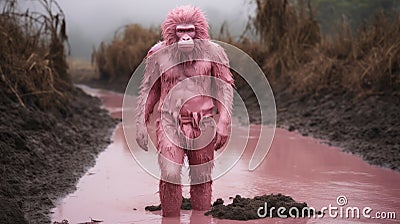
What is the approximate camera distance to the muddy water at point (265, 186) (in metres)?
4.40

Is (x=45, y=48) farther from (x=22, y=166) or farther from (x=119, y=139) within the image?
(x=22, y=166)

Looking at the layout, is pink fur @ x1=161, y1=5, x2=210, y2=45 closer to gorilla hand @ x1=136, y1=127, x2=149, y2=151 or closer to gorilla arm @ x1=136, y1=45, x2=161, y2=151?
gorilla arm @ x1=136, y1=45, x2=161, y2=151

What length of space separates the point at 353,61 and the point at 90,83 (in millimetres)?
19970

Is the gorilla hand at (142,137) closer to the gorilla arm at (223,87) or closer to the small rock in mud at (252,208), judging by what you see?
the gorilla arm at (223,87)

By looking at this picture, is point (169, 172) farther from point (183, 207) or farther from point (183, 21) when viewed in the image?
point (183, 21)

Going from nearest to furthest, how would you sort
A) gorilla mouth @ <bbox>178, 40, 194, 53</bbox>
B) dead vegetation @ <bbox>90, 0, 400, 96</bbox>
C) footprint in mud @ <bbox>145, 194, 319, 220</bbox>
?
gorilla mouth @ <bbox>178, 40, 194, 53</bbox> < footprint in mud @ <bbox>145, 194, 319, 220</bbox> < dead vegetation @ <bbox>90, 0, 400, 96</bbox>

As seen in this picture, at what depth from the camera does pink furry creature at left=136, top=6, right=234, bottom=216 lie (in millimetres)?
4094

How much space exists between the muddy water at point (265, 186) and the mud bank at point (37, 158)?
0.53 feet

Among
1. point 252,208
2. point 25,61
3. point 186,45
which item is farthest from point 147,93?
point 25,61

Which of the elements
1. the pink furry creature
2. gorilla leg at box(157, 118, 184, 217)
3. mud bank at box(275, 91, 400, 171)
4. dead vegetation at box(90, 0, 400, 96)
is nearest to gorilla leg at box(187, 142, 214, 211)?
the pink furry creature

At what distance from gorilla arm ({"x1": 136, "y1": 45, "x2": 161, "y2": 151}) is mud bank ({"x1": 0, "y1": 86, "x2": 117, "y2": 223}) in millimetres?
978

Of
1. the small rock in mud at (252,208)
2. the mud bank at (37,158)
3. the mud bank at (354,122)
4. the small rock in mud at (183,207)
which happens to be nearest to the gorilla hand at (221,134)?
the small rock in mud at (252,208)

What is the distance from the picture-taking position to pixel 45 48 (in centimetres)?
1079

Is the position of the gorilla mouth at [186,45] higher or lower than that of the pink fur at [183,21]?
lower
